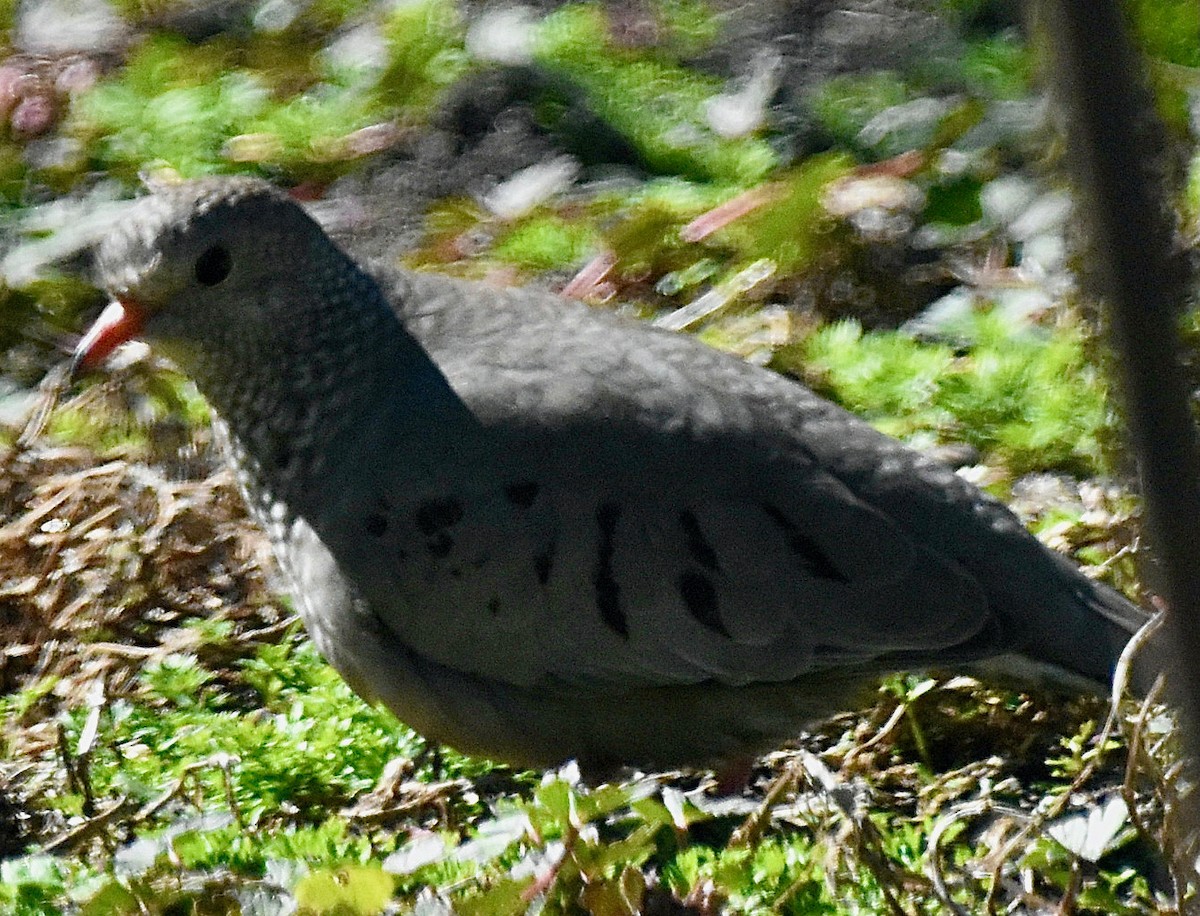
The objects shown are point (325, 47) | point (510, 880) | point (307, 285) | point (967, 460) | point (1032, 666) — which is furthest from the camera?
point (325, 47)

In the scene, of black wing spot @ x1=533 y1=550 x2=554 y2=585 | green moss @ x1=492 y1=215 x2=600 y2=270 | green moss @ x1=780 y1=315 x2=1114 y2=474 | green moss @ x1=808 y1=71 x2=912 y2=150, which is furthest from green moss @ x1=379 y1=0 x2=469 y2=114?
black wing spot @ x1=533 y1=550 x2=554 y2=585

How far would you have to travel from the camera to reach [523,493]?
3.22 metres

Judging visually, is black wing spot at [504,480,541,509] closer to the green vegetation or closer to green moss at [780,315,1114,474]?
the green vegetation

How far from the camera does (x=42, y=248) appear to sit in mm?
5406

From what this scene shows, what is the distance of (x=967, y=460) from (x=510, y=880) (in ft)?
7.52

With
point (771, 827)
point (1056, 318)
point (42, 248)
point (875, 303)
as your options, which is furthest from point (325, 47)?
point (771, 827)

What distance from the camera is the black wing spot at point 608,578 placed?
10.5ft

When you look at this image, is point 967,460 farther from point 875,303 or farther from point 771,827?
point 771,827

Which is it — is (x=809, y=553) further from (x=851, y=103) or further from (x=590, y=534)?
(x=851, y=103)

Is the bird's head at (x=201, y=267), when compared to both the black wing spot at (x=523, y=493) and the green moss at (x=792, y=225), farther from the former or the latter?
the green moss at (x=792, y=225)

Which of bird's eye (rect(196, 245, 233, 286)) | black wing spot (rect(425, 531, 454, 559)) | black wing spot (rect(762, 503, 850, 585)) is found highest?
bird's eye (rect(196, 245, 233, 286))

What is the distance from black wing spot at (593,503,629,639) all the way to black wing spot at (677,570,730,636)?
0.11m

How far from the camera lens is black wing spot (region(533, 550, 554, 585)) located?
3.21m

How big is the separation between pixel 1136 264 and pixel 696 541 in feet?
7.89
